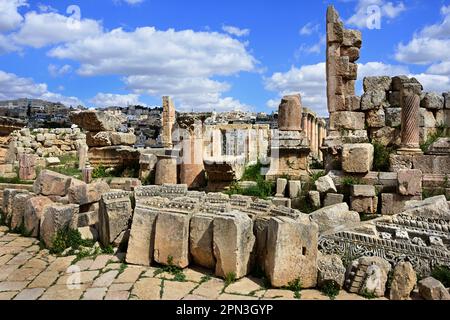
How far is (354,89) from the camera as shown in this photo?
1113cm

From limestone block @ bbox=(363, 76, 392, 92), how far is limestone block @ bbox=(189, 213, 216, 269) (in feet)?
24.4

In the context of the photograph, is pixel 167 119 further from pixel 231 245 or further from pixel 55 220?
pixel 231 245

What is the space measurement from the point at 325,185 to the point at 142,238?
3611 millimetres

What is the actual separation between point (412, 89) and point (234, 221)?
6.36 meters

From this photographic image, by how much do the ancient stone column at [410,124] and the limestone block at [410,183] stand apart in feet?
3.95

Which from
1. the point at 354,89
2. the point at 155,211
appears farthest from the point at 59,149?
the point at 155,211

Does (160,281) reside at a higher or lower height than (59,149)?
lower

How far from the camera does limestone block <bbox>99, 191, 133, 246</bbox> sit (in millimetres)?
5562

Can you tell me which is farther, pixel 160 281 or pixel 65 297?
pixel 160 281

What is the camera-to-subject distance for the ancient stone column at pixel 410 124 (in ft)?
25.4

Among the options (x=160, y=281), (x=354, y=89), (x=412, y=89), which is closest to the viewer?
(x=160, y=281)

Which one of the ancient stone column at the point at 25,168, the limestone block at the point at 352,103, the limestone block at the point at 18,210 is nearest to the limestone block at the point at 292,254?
the limestone block at the point at 18,210
